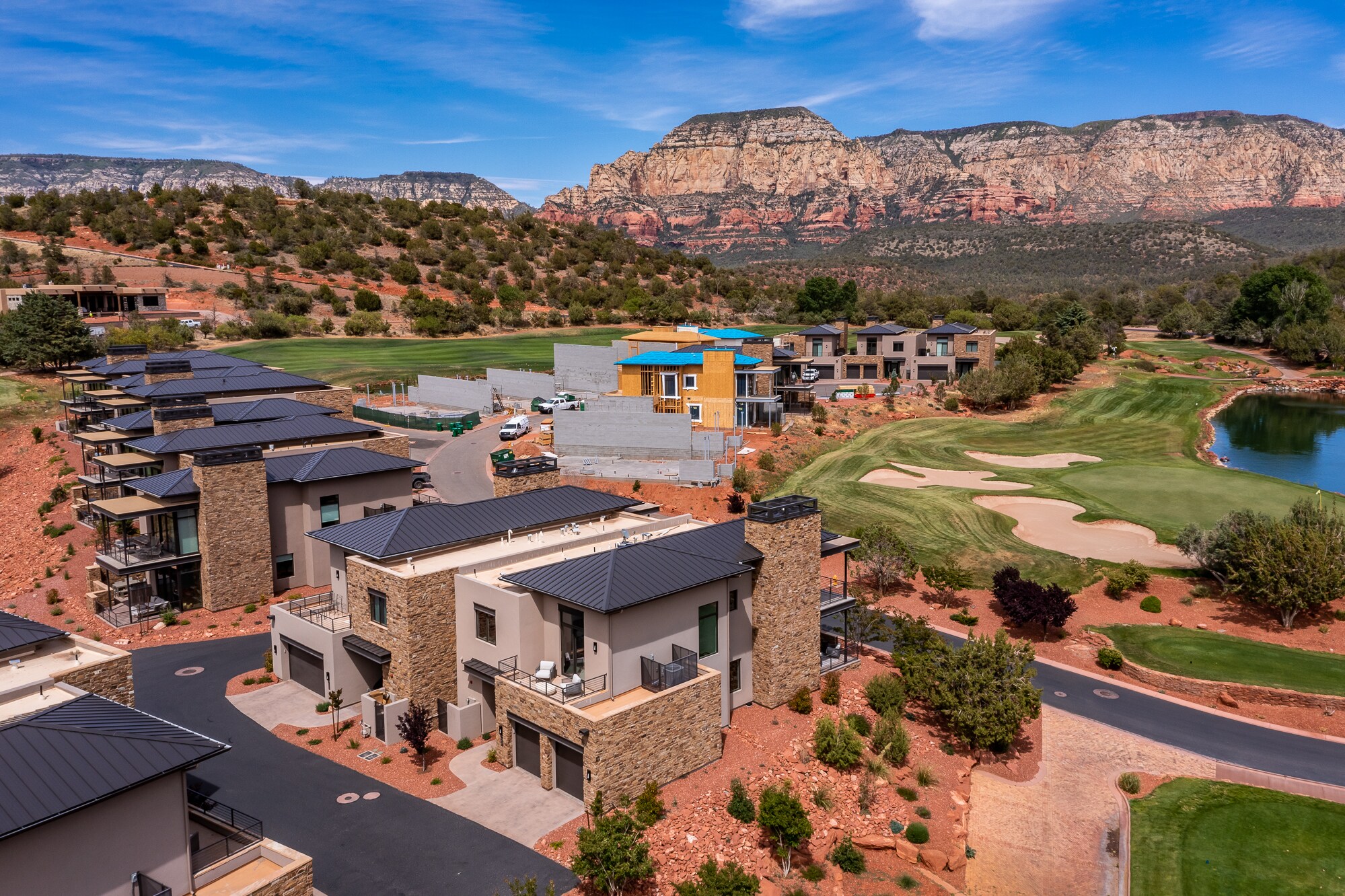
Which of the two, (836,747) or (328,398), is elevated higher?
(328,398)

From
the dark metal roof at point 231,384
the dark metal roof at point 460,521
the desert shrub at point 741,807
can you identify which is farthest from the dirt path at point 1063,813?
the dark metal roof at point 231,384

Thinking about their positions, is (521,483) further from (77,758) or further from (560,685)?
(77,758)

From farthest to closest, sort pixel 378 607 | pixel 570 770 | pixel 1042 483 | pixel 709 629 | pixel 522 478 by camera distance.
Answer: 1. pixel 1042 483
2. pixel 522 478
3. pixel 378 607
4. pixel 709 629
5. pixel 570 770

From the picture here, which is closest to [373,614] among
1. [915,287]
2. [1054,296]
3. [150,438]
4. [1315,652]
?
[150,438]

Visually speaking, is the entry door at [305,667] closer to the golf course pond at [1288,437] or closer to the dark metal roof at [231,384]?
the dark metal roof at [231,384]

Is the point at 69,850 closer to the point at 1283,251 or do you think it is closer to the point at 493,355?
the point at 493,355

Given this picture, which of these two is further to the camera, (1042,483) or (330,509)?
(1042,483)

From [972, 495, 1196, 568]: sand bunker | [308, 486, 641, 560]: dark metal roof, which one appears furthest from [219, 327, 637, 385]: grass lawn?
[972, 495, 1196, 568]: sand bunker

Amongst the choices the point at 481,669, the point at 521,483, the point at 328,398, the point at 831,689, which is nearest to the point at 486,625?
the point at 481,669
